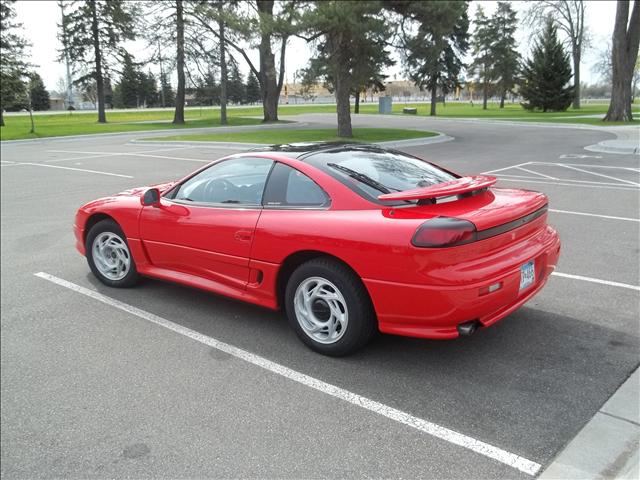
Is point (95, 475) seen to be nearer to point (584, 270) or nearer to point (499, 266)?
point (499, 266)

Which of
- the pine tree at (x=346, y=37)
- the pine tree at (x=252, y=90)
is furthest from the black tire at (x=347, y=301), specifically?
the pine tree at (x=252, y=90)

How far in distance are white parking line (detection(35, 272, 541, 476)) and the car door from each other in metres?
0.46

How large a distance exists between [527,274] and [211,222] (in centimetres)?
236

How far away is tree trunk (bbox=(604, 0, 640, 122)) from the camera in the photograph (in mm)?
24719

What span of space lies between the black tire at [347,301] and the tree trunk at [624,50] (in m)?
26.9

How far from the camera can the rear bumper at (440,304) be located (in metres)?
3.10

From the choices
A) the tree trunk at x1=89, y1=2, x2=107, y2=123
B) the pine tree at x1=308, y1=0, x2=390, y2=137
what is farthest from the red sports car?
the tree trunk at x1=89, y1=2, x2=107, y2=123

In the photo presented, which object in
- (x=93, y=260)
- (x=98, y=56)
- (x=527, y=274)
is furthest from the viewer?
(x=98, y=56)

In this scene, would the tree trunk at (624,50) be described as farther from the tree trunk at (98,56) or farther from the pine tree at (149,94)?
the pine tree at (149,94)

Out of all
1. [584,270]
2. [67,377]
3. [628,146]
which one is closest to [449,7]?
[628,146]

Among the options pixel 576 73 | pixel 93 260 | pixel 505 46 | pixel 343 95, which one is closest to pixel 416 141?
pixel 343 95

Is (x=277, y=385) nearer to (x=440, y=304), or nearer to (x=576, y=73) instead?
(x=440, y=304)

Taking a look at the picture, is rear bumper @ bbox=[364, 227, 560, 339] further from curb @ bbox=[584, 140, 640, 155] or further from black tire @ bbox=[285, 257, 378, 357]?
curb @ bbox=[584, 140, 640, 155]

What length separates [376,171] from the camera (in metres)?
3.96
